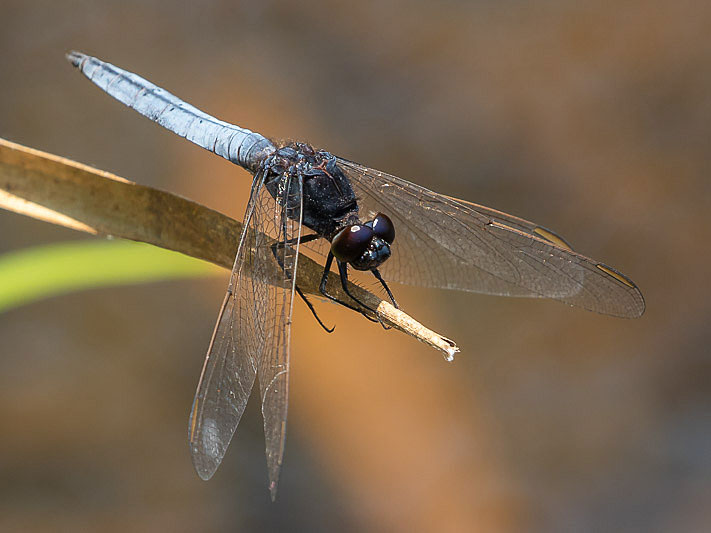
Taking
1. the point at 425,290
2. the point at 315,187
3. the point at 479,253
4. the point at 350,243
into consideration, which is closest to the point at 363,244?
the point at 350,243

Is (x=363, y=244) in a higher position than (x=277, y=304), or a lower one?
higher

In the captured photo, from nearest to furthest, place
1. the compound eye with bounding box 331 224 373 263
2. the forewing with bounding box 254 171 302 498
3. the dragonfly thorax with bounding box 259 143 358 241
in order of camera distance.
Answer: the forewing with bounding box 254 171 302 498 < the compound eye with bounding box 331 224 373 263 < the dragonfly thorax with bounding box 259 143 358 241

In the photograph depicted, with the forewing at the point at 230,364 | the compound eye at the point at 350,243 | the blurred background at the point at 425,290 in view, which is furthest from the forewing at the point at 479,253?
the blurred background at the point at 425,290

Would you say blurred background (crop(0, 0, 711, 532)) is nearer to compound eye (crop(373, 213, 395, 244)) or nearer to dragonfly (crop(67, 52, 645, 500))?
dragonfly (crop(67, 52, 645, 500))

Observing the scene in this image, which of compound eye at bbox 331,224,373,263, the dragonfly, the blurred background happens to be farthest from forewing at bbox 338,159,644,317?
the blurred background

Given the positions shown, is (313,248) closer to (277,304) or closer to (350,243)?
(350,243)

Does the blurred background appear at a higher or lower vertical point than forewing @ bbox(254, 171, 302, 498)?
higher
